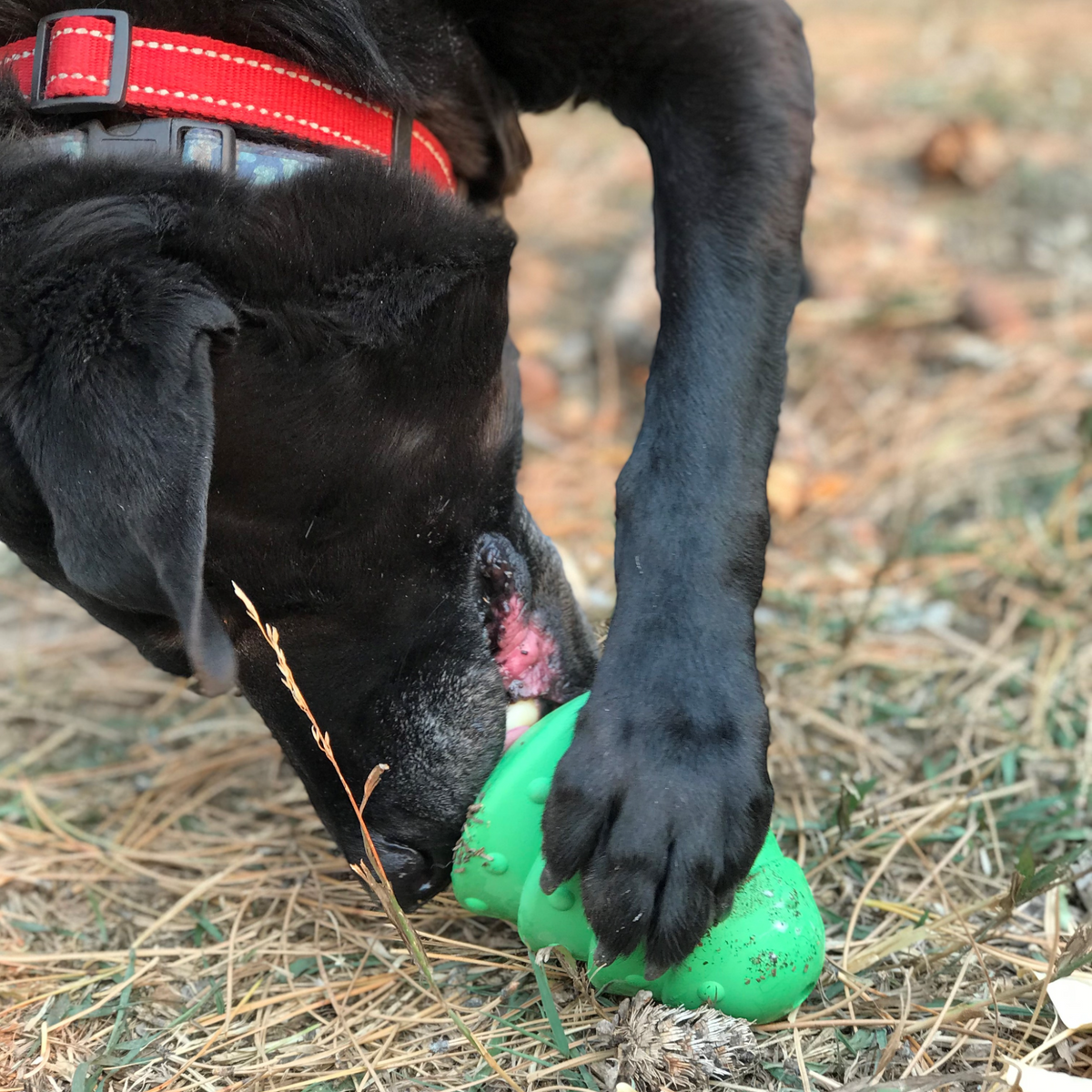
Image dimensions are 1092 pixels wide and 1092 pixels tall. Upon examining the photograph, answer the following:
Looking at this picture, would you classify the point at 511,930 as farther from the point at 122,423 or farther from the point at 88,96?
the point at 88,96

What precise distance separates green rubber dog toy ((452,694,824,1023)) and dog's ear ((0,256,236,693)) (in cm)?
42

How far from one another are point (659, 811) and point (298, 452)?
639 mm

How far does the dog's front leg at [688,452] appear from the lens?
53.5 inches

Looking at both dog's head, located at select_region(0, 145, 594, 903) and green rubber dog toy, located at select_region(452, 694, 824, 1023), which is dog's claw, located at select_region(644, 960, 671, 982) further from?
dog's head, located at select_region(0, 145, 594, 903)

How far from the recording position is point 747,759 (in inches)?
56.6

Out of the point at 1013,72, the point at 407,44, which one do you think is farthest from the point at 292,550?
the point at 1013,72

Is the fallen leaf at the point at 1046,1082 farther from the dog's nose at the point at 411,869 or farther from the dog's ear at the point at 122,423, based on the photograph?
the dog's ear at the point at 122,423

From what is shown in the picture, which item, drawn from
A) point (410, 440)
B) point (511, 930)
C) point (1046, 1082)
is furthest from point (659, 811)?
point (410, 440)

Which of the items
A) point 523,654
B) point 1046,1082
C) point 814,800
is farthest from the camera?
point 814,800

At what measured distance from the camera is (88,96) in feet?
4.82

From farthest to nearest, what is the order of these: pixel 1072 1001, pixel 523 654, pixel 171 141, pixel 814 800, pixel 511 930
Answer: pixel 814 800 → pixel 523 654 → pixel 511 930 → pixel 171 141 → pixel 1072 1001

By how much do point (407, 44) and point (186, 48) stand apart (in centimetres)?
38

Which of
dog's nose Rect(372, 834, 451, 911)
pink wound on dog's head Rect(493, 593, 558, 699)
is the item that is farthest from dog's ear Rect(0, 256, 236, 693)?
pink wound on dog's head Rect(493, 593, 558, 699)

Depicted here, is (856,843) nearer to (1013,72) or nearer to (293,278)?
(293,278)
